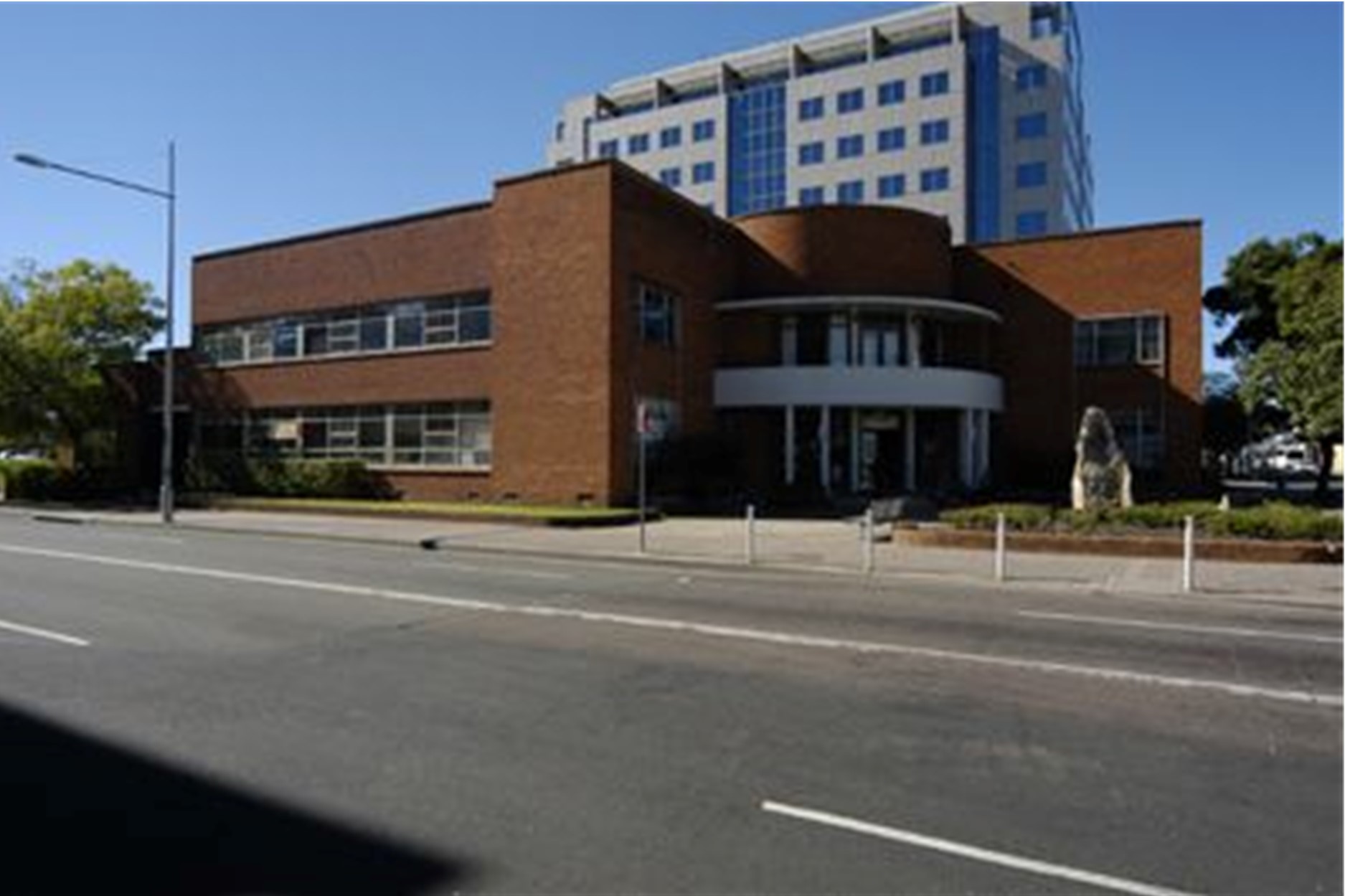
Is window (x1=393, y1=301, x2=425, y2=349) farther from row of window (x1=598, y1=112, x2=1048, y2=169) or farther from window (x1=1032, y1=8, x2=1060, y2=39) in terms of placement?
window (x1=1032, y1=8, x2=1060, y2=39)

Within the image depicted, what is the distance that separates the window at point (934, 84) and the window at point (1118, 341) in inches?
1878

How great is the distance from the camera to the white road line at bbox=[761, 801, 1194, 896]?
4977mm

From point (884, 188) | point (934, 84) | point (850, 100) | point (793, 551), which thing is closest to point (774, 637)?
point (793, 551)

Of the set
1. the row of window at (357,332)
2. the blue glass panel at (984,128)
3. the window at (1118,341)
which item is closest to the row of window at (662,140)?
the blue glass panel at (984,128)

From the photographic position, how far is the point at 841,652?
10633mm

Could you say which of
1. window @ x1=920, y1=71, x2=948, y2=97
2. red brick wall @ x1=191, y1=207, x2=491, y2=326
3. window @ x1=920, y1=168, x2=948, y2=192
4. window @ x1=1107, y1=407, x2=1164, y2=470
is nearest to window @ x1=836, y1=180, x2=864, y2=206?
window @ x1=920, y1=168, x2=948, y2=192

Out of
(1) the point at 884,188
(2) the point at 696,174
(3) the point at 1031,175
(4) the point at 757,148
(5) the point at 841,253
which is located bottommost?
(5) the point at 841,253

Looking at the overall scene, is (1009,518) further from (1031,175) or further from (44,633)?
(1031,175)

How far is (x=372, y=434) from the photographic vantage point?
1517 inches

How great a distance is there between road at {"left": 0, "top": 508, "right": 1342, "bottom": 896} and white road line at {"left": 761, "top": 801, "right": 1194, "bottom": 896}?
19mm

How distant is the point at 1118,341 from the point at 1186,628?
3008cm

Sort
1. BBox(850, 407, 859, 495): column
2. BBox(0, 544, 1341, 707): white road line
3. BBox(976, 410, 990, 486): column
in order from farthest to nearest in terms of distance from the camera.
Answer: BBox(976, 410, 990, 486): column
BBox(850, 407, 859, 495): column
BBox(0, 544, 1341, 707): white road line

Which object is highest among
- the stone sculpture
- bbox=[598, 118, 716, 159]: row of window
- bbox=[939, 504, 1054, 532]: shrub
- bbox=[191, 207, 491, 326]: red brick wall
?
bbox=[598, 118, 716, 159]: row of window

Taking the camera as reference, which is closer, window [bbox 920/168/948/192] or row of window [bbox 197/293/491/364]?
row of window [bbox 197/293/491/364]
